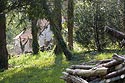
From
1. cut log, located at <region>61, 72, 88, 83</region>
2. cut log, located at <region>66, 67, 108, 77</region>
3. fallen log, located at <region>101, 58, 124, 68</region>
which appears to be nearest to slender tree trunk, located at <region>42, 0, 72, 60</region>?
cut log, located at <region>61, 72, 88, 83</region>

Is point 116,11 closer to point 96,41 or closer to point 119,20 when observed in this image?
point 119,20

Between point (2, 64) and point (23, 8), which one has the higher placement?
point (23, 8)

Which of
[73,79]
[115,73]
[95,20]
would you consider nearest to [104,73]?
[115,73]

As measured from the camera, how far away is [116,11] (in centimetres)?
2761

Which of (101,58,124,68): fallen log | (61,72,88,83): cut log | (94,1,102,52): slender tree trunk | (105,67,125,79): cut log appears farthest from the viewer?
(94,1,102,52): slender tree trunk

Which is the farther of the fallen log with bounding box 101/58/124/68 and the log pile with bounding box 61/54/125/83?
the fallen log with bounding box 101/58/124/68

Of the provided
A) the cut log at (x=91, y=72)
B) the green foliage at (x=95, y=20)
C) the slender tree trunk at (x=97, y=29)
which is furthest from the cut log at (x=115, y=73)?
the slender tree trunk at (x=97, y=29)

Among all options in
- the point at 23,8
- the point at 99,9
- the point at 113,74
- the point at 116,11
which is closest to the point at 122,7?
the point at 116,11

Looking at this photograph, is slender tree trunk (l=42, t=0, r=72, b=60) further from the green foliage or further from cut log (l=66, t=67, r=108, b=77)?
cut log (l=66, t=67, r=108, b=77)

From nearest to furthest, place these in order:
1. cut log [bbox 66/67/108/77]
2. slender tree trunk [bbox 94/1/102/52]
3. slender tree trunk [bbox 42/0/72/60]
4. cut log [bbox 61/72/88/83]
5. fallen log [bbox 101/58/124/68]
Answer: cut log [bbox 66/67/108/77]
fallen log [bbox 101/58/124/68]
cut log [bbox 61/72/88/83]
slender tree trunk [bbox 42/0/72/60]
slender tree trunk [bbox 94/1/102/52]

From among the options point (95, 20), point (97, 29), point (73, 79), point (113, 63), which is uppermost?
point (95, 20)

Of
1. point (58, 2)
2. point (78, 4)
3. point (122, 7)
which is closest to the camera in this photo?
point (58, 2)

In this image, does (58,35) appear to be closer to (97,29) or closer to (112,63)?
(97,29)

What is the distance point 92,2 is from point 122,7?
2.86 meters
